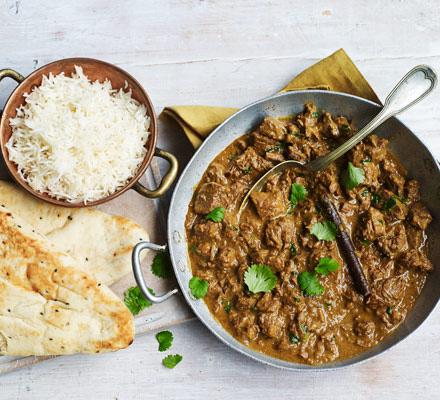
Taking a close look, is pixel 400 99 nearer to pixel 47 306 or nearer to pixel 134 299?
pixel 134 299

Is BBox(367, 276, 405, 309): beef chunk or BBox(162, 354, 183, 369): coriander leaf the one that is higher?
BBox(367, 276, 405, 309): beef chunk

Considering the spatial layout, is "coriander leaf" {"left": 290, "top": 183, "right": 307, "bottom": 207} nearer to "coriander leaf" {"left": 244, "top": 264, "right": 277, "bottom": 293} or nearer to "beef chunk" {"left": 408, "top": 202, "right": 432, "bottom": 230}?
"coriander leaf" {"left": 244, "top": 264, "right": 277, "bottom": 293}

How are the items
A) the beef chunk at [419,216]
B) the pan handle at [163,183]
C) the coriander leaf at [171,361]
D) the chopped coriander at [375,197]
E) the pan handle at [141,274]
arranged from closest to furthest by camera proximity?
1. the pan handle at [141,274]
2. the pan handle at [163,183]
3. the beef chunk at [419,216]
4. the chopped coriander at [375,197]
5. the coriander leaf at [171,361]

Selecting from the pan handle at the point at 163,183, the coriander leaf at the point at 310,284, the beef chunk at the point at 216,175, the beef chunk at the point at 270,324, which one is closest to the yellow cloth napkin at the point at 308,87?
the beef chunk at the point at 216,175

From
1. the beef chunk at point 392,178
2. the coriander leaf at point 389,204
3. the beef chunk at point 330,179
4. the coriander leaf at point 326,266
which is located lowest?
the coriander leaf at point 326,266

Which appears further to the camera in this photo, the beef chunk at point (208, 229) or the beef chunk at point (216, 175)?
the beef chunk at point (216, 175)

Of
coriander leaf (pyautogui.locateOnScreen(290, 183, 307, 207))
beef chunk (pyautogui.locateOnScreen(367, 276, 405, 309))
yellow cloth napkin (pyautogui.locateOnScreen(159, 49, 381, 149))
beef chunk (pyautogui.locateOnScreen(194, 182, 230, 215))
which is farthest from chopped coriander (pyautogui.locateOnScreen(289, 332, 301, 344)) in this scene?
yellow cloth napkin (pyautogui.locateOnScreen(159, 49, 381, 149))

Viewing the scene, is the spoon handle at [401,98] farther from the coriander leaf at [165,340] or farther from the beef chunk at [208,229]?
the coriander leaf at [165,340]
